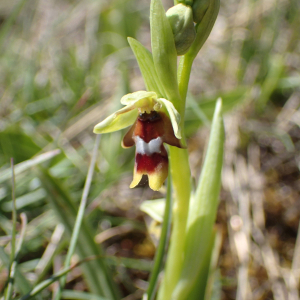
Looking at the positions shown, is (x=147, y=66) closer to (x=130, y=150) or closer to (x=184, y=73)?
(x=184, y=73)

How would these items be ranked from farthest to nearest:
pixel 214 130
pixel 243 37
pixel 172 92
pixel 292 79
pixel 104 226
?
pixel 243 37, pixel 292 79, pixel 104 226, pixel 214 130, pixel 172 92

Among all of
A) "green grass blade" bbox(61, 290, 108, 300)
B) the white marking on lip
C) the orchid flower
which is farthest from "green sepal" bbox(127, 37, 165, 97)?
"green grass blade" bbox(61, 290, 108, 300)

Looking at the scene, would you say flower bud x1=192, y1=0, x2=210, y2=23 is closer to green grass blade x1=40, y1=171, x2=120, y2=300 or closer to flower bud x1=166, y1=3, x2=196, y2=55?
flower bud x1=166, y1=3, x2=196, y2=55

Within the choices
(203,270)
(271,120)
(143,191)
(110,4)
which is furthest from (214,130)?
(110,4)

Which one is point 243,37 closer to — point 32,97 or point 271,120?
point 271,120

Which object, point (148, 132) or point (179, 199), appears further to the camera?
point (179, 199)

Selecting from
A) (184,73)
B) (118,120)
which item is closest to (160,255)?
(118,120)
